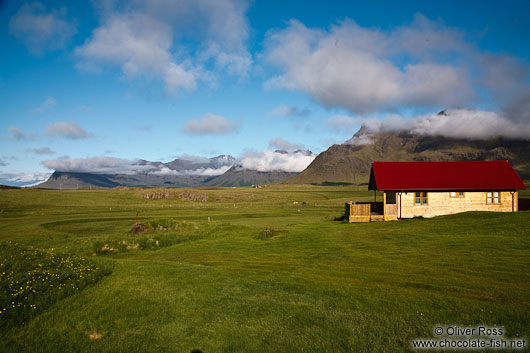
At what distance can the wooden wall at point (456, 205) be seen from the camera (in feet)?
144

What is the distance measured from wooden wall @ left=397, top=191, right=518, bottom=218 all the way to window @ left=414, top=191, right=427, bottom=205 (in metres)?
0.47

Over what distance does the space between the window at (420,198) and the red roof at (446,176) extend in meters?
1.06

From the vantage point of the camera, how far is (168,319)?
11.6 metres

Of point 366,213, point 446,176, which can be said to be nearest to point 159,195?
point 366,213

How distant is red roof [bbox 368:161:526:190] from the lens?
144ft

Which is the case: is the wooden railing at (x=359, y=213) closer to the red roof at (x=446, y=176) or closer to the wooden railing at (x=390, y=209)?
the wooden railing at (x=390, y=209)

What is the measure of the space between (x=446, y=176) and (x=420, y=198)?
5401 mm

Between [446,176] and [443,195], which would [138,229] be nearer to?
[443,195]

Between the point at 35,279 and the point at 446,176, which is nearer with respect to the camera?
the point at 35,279

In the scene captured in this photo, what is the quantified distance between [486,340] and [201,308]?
30.9ft

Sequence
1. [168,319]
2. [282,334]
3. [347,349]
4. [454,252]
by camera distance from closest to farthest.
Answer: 1. [347,349]
2. [282,334]
3. [168,319]
4. [454,252]

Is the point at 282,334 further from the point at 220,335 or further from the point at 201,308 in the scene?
the point at 201,308

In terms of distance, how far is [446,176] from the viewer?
150 ft

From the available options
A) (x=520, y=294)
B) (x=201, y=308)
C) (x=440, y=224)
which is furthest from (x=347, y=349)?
(x=440, y=224)
